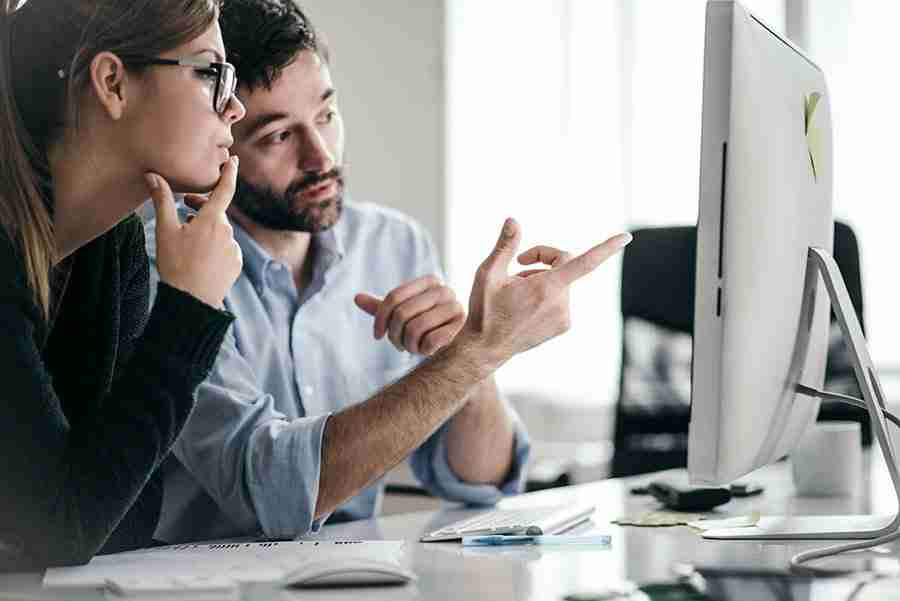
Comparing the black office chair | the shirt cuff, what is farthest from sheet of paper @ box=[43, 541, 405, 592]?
the black office chair

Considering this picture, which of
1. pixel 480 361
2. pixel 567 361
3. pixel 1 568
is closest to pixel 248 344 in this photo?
pixel 480 361

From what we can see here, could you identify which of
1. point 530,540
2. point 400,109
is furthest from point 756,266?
point 400,109

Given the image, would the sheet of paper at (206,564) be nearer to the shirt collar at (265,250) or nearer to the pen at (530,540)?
the pen at (530,540)

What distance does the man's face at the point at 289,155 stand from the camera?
1816mm

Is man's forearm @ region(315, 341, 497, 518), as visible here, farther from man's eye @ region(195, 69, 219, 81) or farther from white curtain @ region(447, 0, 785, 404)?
white curtain @ region(447, 0, 785, 404)

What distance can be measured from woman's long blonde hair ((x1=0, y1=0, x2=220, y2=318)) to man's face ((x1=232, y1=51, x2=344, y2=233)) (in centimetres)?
52

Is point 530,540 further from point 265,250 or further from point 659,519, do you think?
point 265,250

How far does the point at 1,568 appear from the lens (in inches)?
44.2

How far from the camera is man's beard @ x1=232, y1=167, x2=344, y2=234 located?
1.83 metres

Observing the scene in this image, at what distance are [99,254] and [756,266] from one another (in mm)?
750

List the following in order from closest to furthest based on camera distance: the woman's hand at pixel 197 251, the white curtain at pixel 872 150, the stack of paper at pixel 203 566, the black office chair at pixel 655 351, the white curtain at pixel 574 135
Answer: the stack of paper at pixel 203 566, the woman's hand at pixel 197 251, the black office chair at pixel 655 351, the white curtain at pixel 872 150, the white curtain at pixel 574 135

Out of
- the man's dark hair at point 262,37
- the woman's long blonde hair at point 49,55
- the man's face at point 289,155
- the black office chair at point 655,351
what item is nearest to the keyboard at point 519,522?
the woman's long blonde hair at point 49,55

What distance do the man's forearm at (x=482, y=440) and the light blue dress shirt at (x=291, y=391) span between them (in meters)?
0.02

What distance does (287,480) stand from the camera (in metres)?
1.45
